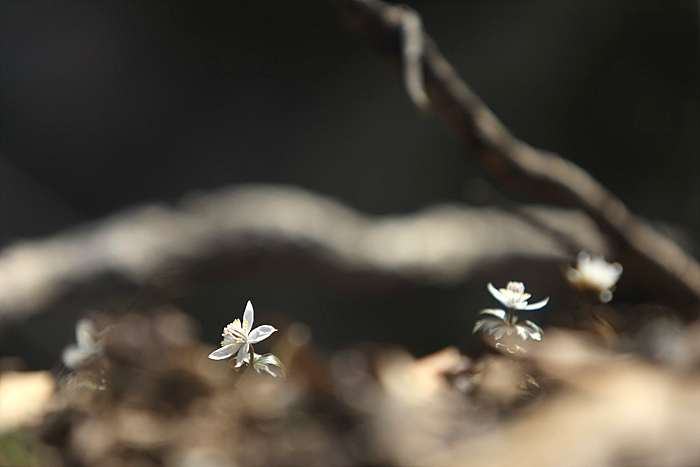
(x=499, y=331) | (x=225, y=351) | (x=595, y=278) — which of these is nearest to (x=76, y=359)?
(x=225, y=351)

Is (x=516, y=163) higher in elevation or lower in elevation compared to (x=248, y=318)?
higher

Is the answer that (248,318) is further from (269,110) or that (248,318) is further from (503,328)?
(269,110)

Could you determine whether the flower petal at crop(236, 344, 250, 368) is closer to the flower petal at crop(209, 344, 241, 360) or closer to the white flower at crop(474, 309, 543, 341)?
the flower petal at crop(209, 344, 241, 360)

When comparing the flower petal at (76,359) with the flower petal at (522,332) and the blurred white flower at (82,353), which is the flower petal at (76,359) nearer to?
the blurred white flower at (82,353)

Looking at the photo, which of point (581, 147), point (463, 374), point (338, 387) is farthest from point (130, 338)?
point (581, 147)

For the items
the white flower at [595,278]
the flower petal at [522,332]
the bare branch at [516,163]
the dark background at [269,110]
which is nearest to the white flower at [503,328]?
the flower petal at [522,332]

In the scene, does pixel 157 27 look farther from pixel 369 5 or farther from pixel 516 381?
pixel 516 381
